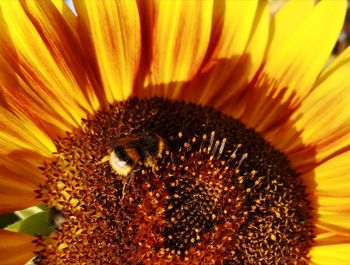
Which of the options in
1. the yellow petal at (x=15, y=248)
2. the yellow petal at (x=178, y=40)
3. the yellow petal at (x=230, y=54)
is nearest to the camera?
the yellow petal at (x=15, y=248)

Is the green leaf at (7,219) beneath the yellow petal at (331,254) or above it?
above

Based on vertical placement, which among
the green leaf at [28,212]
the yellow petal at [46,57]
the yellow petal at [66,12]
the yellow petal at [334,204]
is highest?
the yellow petal at [66,12]

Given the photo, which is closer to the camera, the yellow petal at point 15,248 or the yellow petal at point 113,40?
the yellow petal at point 15,248

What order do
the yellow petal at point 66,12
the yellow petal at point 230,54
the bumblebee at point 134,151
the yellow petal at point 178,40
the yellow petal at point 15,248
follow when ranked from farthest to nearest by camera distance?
the yellow petal at point 230,54 → the yellow petal at point 178,40 → the yellow petal at point 66,12 → the yellow petal at point 15,248 → the bumblebee at point 134,151

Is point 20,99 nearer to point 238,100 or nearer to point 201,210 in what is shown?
point 201,210

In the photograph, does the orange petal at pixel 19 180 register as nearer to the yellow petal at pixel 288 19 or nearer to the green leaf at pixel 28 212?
the green leaf at pixel 28 212

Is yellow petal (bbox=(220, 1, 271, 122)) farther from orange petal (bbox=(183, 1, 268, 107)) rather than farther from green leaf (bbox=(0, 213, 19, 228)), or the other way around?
green leaf (bbox=(0, 213, 19, 228))

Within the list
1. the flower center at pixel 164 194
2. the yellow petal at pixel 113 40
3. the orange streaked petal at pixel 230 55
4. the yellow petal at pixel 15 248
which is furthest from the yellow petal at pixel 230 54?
the yellow petal at pixel 15 248

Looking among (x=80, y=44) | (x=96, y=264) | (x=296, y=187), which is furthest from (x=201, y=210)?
(x=80, y=44)
